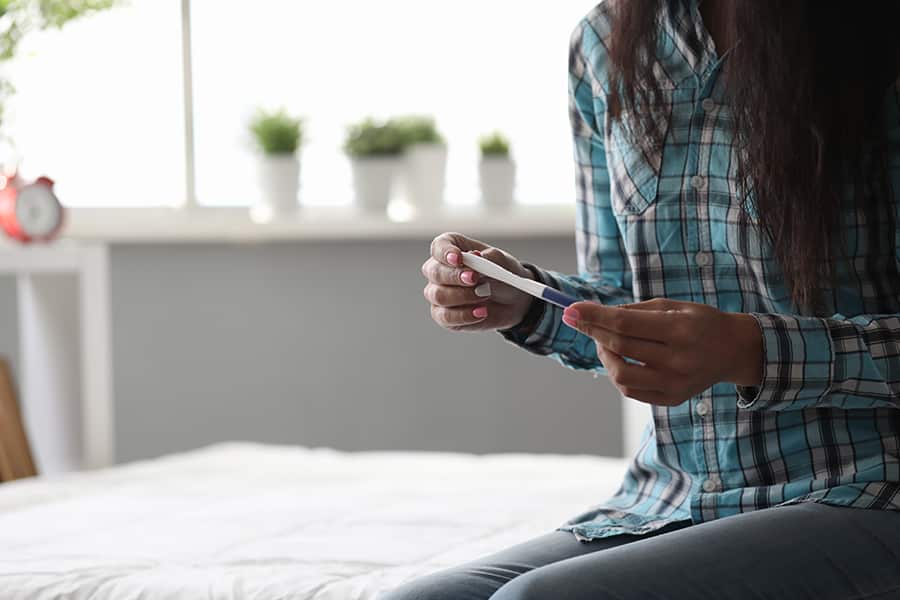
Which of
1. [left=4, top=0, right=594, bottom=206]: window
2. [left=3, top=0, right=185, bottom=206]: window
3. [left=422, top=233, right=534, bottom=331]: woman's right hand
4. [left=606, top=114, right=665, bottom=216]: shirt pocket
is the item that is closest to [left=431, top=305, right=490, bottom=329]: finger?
[left=422, top=233, right=534, bottom=331]: woman's right hand

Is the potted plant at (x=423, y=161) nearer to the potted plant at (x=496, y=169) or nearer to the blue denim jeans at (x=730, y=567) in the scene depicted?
the potted plant at (x=496, y=169)

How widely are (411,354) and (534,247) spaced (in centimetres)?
37

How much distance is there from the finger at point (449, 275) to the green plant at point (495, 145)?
1.65m

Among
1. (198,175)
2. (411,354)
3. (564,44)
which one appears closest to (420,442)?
(411,354)

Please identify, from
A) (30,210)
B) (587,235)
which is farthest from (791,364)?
(30,210)

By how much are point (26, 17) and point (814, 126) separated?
6.20 feet

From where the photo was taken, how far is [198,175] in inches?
111

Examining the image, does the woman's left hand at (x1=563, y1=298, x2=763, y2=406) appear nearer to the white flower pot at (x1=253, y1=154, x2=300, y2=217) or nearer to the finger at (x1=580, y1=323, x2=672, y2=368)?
the finger at (x1=580, y1=323, x2=672, y2=368)

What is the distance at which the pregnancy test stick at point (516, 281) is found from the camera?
909 millimetres

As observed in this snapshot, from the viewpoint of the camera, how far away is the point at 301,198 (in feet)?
9.30

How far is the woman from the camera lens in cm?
85

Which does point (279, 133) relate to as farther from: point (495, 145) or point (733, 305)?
point (733, 305)

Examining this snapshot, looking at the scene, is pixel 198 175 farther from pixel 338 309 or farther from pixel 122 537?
pixel 122 537

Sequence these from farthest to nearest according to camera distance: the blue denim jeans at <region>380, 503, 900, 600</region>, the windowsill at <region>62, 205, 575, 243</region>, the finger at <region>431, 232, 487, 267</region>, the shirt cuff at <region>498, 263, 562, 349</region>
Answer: the windowsill at <region>62, 205, 575, 243</region>
the shirt cuff at <region>498, 263, 562, 349</region>
the finger at <region>431, 232, 487, 267</region>
the blue denim jeans at <region>380, 503, 900, 600</region>
